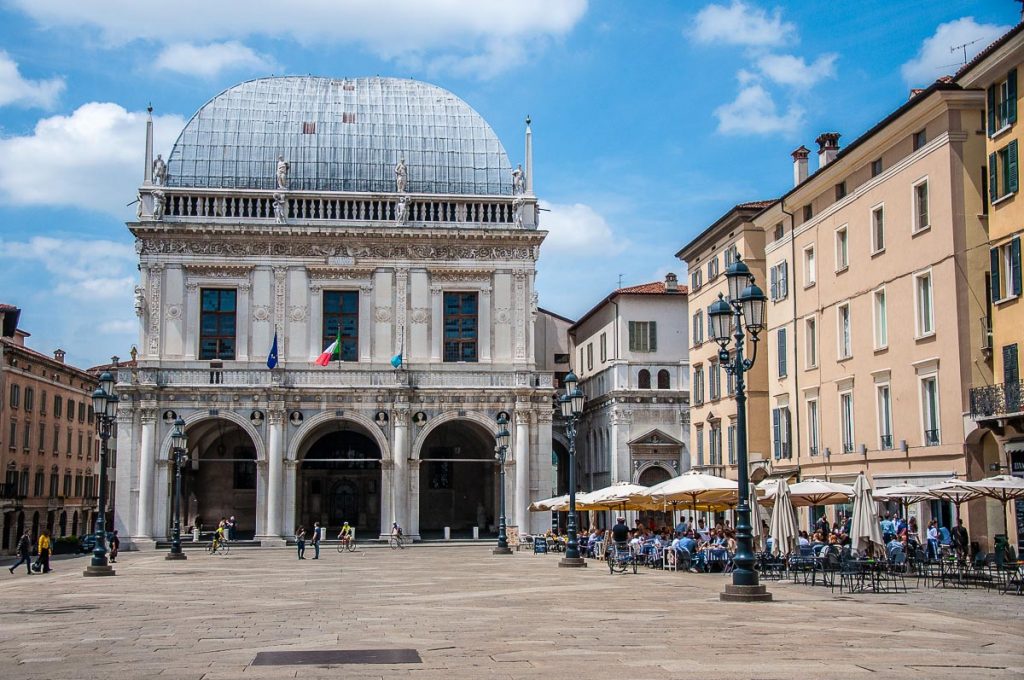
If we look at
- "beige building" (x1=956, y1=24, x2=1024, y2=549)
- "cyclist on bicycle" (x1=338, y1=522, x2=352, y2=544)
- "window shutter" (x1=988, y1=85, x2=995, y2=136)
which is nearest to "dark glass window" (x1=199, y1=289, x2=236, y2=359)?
"cyclist on bicycle" (x1=338, y1=522, x2=352, y2=544)

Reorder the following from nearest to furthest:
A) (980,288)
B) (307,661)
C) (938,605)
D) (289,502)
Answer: (307,661) < (938,605) < (980,288) < (289,502)

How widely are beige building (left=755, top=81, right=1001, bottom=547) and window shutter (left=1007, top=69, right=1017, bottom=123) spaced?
183 cm

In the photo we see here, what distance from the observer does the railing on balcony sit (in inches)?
2319

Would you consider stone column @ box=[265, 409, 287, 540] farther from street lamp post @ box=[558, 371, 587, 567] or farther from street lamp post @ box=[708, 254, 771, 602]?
street lamp post @ box=[708, 254, 771, 602]

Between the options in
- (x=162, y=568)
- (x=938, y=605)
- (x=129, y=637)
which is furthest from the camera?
(x=162, y=568)

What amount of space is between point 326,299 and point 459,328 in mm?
7000

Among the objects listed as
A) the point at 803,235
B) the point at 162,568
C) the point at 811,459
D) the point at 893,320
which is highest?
the point at 803,235

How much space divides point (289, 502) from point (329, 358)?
730 cm

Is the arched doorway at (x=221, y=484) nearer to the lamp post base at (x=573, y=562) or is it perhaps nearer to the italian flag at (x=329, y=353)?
the italian flag at (x=329, y=353)

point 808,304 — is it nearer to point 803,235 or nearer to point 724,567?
point 803,235

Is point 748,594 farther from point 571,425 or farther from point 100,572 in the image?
point 100,572

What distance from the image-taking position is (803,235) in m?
45.2

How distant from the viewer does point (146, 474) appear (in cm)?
5794

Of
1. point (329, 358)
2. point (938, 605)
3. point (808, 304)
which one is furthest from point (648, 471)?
point (938, 605)
